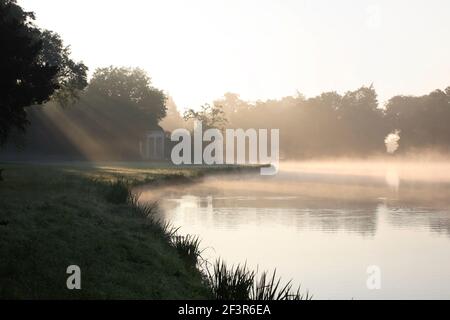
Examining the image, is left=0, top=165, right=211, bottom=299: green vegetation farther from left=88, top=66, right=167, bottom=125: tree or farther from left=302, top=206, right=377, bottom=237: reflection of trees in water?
left=88, top=66, right=167, bottom=125: tree

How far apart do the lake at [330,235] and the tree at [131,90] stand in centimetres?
6225

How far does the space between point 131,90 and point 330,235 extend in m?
85.4

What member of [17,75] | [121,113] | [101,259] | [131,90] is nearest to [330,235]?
[101,259]

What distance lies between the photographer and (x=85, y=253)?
1316 cm

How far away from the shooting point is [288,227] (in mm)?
24031

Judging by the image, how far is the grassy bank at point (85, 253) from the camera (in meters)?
10.6

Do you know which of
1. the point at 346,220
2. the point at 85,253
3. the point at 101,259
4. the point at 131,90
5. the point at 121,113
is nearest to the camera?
the point at 101,259

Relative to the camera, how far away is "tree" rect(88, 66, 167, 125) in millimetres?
99062

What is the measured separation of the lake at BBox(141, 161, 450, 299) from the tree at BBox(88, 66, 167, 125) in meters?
62.2

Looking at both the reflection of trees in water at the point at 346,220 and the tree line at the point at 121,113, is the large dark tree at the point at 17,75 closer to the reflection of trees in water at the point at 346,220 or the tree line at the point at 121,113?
the tree line at the point at 121,113

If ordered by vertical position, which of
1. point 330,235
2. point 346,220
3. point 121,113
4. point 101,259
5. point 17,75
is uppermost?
point 121,113

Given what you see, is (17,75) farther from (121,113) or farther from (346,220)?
(121,113)

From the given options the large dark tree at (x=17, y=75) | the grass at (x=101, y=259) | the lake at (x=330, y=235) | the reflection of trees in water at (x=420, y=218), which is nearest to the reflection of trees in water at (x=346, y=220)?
the lake at (x=330, y=235)
